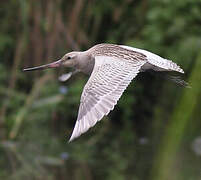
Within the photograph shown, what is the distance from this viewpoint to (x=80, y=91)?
546 cm

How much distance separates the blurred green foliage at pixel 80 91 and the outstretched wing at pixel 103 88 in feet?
5.87

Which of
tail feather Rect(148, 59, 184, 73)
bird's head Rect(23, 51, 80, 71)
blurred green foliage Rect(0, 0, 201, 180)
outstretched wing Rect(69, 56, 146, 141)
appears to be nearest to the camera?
outstretched wing Rect(69, 56, 146, 141)

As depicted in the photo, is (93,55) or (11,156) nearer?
(93,55)

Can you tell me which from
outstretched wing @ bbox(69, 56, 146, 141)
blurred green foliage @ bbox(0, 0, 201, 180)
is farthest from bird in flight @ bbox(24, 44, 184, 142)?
blurred green foliage @ bbox(0, 0, 201, 180)

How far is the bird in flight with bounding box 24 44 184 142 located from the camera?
2.77 metres

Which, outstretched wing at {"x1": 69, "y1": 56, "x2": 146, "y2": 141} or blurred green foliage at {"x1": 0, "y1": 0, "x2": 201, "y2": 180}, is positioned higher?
outstretched wing at {"x1": 69, "y1": 56, "x2": 146, "y2": 141}

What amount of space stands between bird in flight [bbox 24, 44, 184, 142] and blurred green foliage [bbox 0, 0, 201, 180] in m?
1.61

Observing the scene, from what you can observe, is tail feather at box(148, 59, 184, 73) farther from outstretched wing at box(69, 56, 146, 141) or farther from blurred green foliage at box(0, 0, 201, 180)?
blurred green foliage at box(0, 0, 201, 180)

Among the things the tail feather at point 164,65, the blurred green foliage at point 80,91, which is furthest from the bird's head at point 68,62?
the blurred green foliage at point 80,91

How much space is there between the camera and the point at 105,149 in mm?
5512

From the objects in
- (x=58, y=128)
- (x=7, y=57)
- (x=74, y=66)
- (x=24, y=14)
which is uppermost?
(x=74, y=66)

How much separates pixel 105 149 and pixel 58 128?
0.48m

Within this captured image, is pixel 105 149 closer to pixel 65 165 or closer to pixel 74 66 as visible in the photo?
pixel 65 165

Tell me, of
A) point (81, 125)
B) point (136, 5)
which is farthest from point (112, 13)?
point (81, 125)
